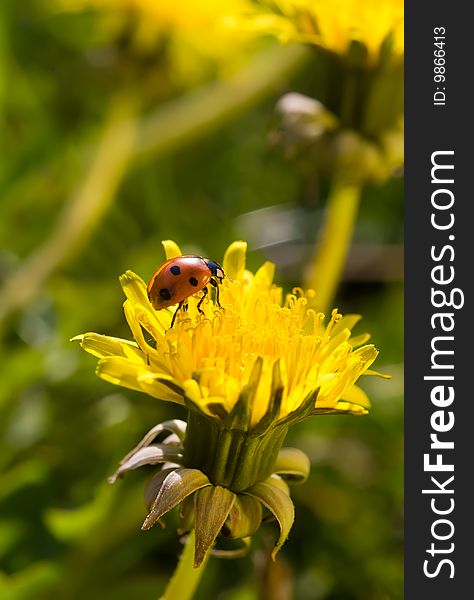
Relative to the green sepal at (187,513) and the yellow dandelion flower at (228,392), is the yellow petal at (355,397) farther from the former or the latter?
the green sepal at (187,513)

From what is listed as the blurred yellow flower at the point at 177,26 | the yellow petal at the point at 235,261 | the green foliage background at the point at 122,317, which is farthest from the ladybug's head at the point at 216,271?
the blurred yellow flower at the point at 177,26

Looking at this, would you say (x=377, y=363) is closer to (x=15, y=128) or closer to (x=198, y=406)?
(x=15, y=128)

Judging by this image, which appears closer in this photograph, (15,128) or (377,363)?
(377,363)

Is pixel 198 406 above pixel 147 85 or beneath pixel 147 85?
beneath

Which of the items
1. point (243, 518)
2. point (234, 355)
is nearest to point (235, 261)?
point (234, 355)

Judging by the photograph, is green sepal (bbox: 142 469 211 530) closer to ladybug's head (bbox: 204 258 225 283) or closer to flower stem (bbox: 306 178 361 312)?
ladybug's head (bbox: 204 258 225 283)

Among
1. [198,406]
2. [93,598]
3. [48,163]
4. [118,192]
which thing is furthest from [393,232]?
[198,406]

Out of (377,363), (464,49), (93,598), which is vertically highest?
(464,49)
